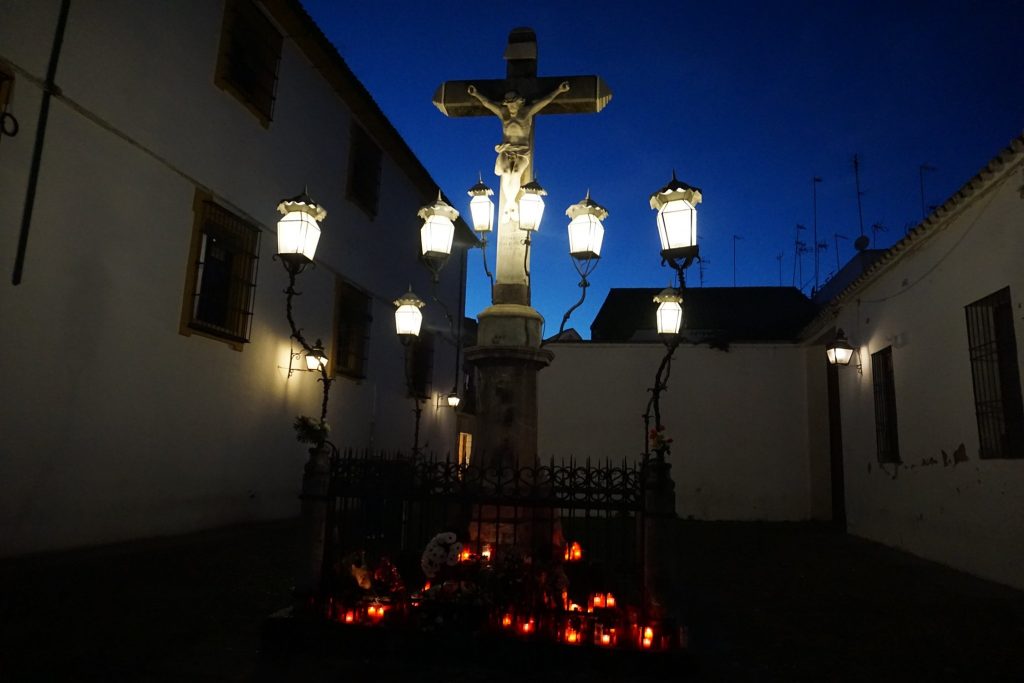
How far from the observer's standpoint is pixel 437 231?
626 cm

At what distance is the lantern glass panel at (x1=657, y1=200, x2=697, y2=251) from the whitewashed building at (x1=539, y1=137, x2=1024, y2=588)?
4.03 meters

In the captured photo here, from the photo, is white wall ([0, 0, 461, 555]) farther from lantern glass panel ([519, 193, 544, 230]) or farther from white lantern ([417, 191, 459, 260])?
lantern glass panel ([519, 193, 544, 230])

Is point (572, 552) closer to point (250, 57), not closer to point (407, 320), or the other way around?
point (407, 320)

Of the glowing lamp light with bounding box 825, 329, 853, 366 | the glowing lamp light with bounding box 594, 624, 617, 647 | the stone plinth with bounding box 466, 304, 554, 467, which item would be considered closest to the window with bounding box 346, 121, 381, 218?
the stone plinth with bounding box 466, 304, 554, 467

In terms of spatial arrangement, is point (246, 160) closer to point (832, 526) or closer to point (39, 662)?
point (39, 662)

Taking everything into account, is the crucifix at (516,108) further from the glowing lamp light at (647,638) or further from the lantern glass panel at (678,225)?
the glowing lamp light at (647,638)

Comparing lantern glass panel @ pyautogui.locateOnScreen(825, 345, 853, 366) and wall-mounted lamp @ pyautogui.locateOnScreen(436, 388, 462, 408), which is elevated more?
lantern glass panel @ pyautogui.locateOnScreen(825, 345, 853, 366)

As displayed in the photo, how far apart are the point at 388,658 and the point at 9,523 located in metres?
4.57

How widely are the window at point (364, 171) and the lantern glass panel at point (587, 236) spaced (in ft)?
28.5

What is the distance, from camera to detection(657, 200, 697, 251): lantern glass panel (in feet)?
16.2

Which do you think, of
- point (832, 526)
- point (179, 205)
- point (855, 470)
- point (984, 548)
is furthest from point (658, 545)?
point (832, 526)

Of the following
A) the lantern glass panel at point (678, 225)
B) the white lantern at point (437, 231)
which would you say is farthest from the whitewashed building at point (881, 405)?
the white lantern at point (437, 231)

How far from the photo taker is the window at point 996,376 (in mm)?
6820

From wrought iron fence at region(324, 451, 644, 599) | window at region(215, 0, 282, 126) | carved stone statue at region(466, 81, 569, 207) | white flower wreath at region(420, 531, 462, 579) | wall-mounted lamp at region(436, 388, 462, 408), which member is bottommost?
white flower wreath at region(420, 531, 462, 579)
